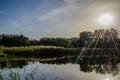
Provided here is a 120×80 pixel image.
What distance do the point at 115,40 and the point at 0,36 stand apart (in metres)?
18.1

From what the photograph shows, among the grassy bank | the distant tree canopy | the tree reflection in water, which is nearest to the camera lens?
the tree reflection in water

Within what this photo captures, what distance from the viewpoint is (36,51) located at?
2616cm

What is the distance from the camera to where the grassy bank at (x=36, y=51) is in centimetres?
2488

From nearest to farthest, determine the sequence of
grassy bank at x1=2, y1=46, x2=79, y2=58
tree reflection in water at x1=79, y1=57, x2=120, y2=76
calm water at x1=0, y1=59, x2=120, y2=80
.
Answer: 1. calm water at x1=0, y1=59, x2=120, y2=80
2. tree reflection in water at x1=79, y1=57, x2=120, y2=76
3. grassy bank at x1=2, y1=46, x2=79, y2=58

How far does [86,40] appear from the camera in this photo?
41344 mm

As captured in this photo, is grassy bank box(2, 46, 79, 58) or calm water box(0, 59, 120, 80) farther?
grassy bank box(2, 46, 79, 58)

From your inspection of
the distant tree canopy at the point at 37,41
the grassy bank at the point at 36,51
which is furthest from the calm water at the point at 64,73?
the distant tree canopy at the point at 37,41

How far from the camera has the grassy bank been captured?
24.9 metres

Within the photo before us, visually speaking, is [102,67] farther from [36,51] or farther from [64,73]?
[36,51]

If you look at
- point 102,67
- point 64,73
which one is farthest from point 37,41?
point 64,73

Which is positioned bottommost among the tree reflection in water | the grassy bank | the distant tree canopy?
the tree reflection in water

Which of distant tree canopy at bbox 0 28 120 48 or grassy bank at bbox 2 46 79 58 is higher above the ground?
distant tree canopy at bbox 0 28 120 48

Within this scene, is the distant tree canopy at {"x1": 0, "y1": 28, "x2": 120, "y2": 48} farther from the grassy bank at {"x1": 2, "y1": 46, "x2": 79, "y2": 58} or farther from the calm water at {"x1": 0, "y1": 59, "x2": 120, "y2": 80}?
the calm water at {"x1": 0, "y1": 59, "x2": 120, "y2": 80}

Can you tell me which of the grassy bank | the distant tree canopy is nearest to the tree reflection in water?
the grassy bank
